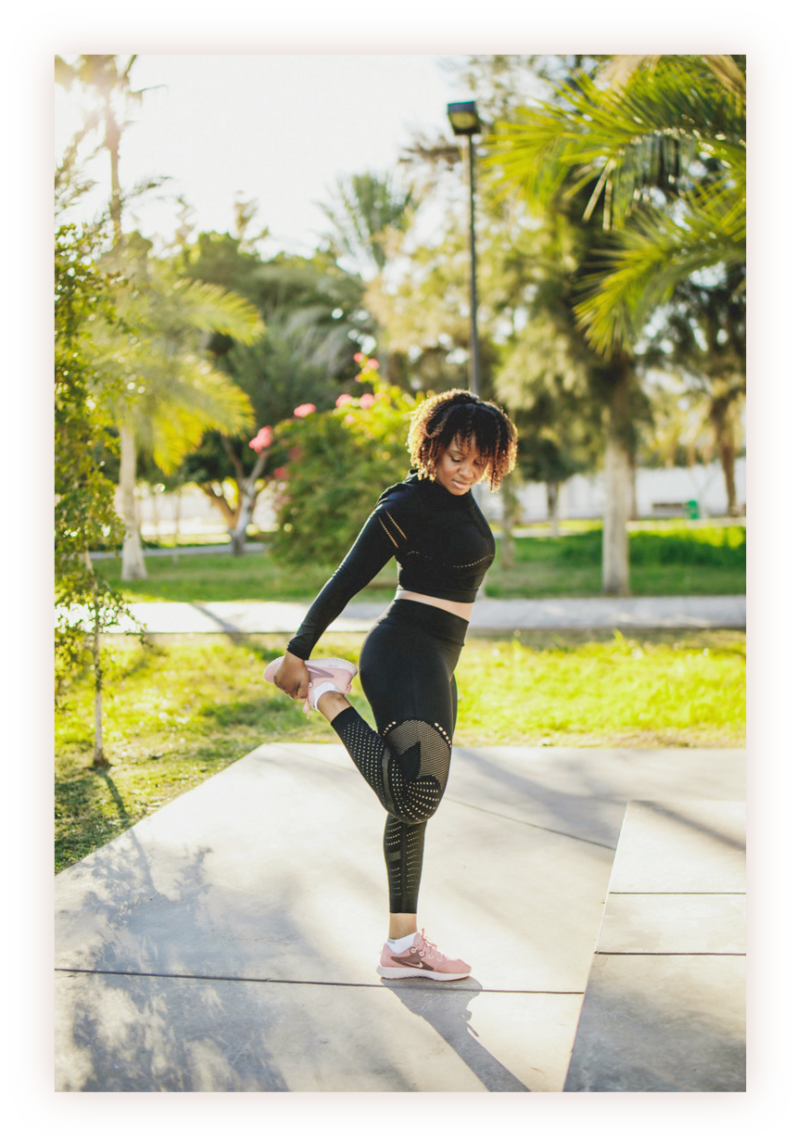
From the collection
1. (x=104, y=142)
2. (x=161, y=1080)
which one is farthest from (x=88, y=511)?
(x=161, y=1080)

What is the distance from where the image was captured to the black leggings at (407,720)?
275cm

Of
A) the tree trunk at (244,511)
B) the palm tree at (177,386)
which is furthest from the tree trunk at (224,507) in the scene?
the palm tree at (177,386)

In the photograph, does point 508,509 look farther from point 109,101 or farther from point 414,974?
point 414,974

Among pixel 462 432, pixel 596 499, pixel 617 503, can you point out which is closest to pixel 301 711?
pixel 462 432

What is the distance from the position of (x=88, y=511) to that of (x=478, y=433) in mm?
3027

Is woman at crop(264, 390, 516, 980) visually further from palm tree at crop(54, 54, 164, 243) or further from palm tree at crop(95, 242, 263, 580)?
palm tree at crop(95, 242, 263, 580)

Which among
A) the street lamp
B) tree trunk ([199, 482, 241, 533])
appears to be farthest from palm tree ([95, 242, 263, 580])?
tree trunk ([199, 482, 241, 533])

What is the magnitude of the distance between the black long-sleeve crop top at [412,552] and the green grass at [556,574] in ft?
36.2

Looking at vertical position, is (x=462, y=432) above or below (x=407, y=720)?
above

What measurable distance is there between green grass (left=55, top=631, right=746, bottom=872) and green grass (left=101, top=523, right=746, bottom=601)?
5068 mm

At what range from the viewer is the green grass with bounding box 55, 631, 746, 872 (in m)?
5.23

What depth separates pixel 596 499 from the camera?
52.9 meters

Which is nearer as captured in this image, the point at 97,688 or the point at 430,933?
the point at 430,933

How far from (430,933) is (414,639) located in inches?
41.9
